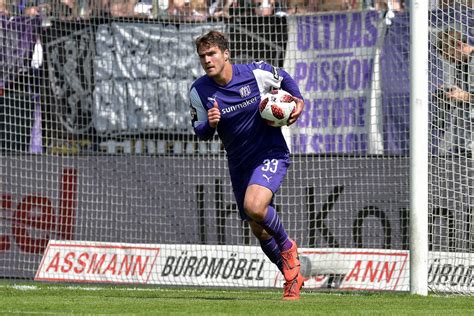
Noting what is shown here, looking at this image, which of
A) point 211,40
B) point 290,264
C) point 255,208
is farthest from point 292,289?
point 211,40

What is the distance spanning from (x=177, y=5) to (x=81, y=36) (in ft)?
3.87

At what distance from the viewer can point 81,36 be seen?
13.3m

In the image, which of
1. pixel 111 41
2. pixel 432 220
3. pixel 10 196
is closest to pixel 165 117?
pixel 111 41

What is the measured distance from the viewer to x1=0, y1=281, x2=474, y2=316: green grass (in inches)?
313

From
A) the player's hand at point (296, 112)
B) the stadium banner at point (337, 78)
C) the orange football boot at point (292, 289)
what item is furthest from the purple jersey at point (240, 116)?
the stadium banner at point (337, 78)

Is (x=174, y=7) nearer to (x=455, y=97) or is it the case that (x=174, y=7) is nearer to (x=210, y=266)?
(x=210, y=266)

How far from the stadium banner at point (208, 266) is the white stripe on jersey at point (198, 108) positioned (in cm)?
341

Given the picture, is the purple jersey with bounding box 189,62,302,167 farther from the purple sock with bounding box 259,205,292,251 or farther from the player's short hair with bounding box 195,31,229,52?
the purple sock with bounding box 259,205,292,251

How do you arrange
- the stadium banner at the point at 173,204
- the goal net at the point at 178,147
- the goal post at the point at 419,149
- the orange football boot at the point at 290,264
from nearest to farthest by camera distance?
the orange football boot at the point at 290,264, the goal post at the point at 419,149, the stadium banner at the point at 173,204, the goal net at the point at 178,147

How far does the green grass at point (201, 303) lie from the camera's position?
26.1 feet

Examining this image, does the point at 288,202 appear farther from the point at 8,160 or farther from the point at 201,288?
the point at 8,160

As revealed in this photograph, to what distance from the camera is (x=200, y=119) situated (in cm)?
929

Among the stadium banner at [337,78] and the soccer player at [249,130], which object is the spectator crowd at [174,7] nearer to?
the stadium banner at [337,78]

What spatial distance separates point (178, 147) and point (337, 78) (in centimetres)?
200
